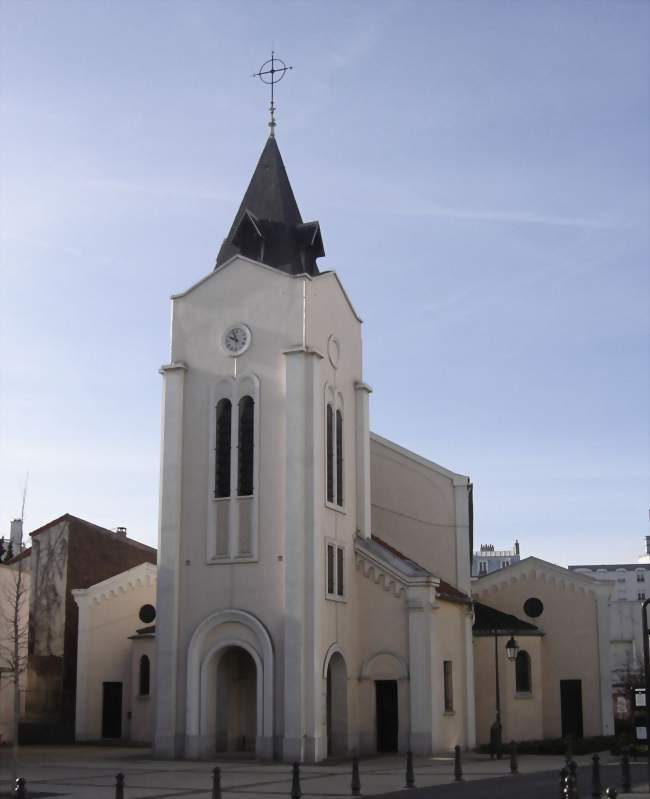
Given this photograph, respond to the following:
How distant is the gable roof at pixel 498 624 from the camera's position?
141 feet

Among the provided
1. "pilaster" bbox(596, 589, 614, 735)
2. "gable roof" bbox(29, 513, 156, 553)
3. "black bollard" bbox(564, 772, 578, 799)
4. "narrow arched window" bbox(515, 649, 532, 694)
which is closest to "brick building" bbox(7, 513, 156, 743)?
"gable roof" bbox(29, 513, 156, 553)

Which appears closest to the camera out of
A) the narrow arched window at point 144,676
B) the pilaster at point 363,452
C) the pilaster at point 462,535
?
the pilaster at point 363,452

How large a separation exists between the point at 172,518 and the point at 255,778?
10589 millimetres

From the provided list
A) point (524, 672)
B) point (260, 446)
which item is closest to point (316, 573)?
point (260, 446)

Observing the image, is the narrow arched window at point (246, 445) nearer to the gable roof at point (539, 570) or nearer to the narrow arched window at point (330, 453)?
the narrow arched window at point (330, 453)

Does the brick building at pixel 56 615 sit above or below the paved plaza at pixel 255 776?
above

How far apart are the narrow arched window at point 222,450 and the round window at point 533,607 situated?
17.3 m

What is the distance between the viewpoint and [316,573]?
33.0m

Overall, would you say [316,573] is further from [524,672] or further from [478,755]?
[524,672]

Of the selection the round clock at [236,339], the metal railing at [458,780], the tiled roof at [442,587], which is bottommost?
the metal railing at [458,780]

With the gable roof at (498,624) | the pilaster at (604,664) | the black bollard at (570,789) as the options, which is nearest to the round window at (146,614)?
the gable roof at (498,624)

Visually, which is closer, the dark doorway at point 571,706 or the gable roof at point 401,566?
the gable roof at point 401,566

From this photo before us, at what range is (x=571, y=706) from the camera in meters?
44.0

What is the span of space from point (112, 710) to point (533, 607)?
1881cm
